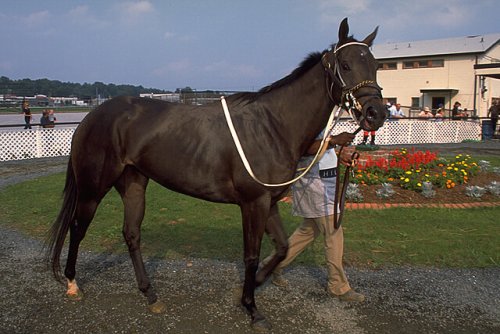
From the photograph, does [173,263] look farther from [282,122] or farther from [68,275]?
[282,122]

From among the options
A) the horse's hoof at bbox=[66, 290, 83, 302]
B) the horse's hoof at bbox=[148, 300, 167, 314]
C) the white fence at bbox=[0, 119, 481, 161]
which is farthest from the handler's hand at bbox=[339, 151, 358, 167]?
the white fence at bbox=[0, 119, 481, 161]

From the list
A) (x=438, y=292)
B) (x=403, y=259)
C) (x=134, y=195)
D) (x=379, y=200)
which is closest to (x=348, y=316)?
(x=438, y=292)

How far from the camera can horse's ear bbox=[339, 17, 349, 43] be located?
9.75 feet

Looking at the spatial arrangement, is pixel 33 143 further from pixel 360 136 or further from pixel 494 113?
pixel 494 113

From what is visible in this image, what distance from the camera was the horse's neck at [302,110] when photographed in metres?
3.22

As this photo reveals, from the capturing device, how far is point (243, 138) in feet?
10.6

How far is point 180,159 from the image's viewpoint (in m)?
3.37

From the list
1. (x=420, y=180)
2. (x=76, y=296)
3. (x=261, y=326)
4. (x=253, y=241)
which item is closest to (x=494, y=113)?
(x=420, y=180)

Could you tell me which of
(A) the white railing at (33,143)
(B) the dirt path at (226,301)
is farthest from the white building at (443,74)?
(B) the dirt path at (226,301)

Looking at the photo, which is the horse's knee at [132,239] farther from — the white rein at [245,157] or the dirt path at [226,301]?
the white rein at [245,157]

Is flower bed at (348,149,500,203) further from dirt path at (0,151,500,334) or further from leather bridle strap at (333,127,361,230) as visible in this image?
leather bridle strap at (333,127,361,230)

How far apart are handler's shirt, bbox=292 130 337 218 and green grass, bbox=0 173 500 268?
1146mm

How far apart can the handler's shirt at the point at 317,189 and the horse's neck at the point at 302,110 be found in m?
0.37

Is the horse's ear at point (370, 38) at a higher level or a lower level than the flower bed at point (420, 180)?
higher
